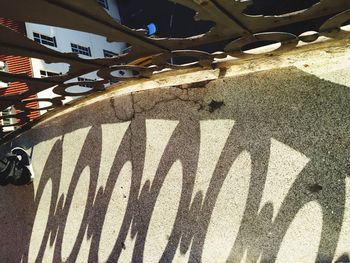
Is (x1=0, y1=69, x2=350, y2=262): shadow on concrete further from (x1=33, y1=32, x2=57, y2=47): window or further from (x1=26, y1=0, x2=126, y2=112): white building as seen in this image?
(x1=33, y1=32, x2=57, y2=47): window

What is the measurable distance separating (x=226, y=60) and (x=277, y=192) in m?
1.53

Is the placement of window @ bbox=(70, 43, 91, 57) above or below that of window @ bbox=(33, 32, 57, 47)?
below

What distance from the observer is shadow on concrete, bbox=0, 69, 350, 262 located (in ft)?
11.2

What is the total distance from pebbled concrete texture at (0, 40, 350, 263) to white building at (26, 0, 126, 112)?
11.6 meters

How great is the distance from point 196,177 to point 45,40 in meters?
16.4

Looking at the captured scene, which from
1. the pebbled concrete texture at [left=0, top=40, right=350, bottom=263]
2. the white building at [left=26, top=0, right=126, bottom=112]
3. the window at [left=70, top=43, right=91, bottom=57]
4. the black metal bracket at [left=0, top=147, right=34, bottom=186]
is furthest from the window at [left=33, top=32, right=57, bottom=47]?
the pebbled concrete texture at [left=0, top=40, right=350, bottom=263]

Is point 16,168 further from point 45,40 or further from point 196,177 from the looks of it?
point 45,40

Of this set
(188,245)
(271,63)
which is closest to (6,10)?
(271,63)

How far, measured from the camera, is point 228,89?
4039 millimetres

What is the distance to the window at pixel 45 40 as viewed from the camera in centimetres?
1763

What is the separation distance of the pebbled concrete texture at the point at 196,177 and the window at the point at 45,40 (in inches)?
539

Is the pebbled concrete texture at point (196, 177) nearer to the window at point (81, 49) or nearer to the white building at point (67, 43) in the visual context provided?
the white building at point (67, 43)

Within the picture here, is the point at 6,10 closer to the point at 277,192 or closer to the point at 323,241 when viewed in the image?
the point at 277,192

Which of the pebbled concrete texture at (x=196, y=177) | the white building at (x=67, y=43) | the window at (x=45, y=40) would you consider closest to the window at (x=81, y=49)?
the white building at (x=67, y=43)
